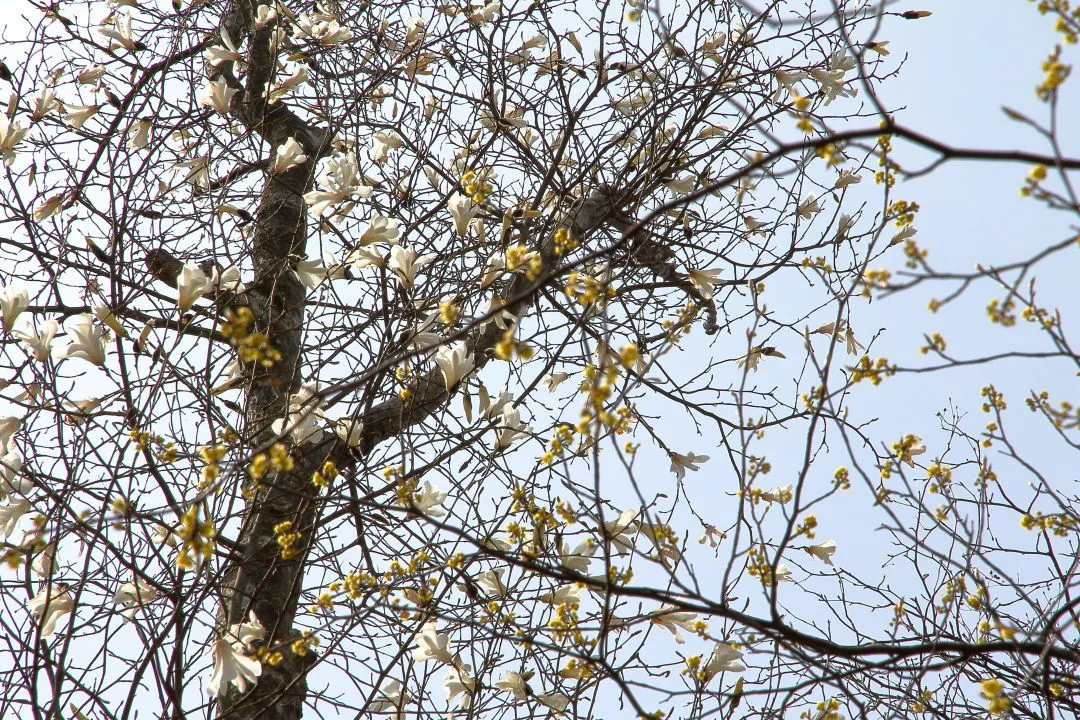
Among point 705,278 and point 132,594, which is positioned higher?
point 705,278

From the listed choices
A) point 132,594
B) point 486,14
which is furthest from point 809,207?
point 132,594

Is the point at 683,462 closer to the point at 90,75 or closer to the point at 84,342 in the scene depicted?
the point at 84,342

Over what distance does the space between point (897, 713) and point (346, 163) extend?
212cm

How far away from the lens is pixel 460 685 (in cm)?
239

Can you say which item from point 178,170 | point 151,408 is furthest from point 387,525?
point 178,170

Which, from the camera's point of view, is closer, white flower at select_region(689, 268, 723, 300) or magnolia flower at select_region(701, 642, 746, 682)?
magnolia flower at select_region(701, 642, 746, 682)

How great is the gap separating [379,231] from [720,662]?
1.45 metres

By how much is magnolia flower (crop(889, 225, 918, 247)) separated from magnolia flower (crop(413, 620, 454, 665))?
191 centimetres

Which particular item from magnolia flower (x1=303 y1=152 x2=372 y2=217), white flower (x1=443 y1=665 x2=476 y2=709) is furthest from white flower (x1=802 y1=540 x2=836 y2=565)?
magnolia flower (x1=303 y1=152 x2=372 y2=217)

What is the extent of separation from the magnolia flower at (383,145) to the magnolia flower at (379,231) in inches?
34.2

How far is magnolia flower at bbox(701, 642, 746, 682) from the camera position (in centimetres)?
218

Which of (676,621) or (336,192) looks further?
(336,192)

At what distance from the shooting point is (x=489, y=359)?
326 cm

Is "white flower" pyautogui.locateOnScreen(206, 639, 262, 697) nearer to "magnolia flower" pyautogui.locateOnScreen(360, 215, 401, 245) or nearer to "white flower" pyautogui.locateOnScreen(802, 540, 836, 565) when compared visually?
"magnolia flower" pyautogui.locateOnScreen(360, 215, 401, 245)
